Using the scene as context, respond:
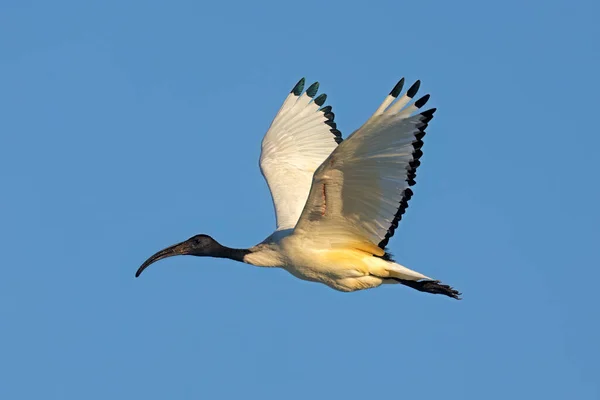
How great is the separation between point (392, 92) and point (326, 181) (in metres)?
1.18

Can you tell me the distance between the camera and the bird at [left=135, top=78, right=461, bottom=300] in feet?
37.0

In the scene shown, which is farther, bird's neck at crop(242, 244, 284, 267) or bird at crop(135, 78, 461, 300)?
bird's neck at crop(242, 244, 284, 267)

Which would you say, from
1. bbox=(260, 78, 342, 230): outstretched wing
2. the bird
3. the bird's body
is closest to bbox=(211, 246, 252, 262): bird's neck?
the bird

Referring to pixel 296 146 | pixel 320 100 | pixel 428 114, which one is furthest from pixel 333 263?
pixel 320 100

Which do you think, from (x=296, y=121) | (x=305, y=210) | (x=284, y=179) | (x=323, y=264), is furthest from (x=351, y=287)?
(x=296, y=121)

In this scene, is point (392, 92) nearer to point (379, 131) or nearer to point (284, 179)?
point (379, 131)

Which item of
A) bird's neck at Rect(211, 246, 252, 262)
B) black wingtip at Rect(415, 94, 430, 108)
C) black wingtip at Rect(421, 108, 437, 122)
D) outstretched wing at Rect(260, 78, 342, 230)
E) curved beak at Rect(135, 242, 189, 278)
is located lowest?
bird's neck at Rect(211, 246, 252, 262)

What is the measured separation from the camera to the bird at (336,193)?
11289mm

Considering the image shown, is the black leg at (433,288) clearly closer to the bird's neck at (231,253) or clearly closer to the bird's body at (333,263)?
the bird's body at (333,263)

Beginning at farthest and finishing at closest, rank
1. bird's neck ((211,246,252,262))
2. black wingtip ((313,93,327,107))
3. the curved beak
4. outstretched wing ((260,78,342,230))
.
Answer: black wingtip ((313,93,327,107)), outstretched wing ((260,78,342,230)), the curved beak, bird's neck ((211,246,252,262))

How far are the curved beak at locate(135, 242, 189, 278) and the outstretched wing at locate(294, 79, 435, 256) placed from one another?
180 centimetres

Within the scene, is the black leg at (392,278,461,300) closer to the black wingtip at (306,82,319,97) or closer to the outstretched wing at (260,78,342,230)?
the outstretched wing at (260,78,342,230)

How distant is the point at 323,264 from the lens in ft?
42.5

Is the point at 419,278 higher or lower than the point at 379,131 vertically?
lower
